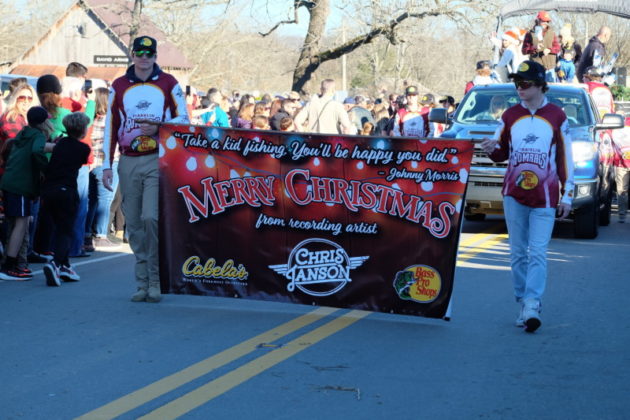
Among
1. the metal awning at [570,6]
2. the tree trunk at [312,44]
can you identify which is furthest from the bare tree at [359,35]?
the metal awning at [570,6]

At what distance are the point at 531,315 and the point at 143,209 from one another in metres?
3.26

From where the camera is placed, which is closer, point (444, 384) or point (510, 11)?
point (444, 384)

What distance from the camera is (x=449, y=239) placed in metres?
7.86

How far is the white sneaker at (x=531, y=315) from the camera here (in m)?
7.66

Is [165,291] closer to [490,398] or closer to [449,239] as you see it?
[449,239]

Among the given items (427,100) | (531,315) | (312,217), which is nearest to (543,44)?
(427,100)

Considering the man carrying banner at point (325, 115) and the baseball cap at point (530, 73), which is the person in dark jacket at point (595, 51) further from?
the baseball cap at point (530, 73)

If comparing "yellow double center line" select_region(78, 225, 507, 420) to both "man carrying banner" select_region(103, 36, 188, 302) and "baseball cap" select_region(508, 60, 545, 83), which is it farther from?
"baseball cap" select_region(508, 60, 545, 83)

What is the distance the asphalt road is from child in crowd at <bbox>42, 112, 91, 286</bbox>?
1.00ft

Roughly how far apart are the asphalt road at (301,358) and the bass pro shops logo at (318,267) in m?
0.25

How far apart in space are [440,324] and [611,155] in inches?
365

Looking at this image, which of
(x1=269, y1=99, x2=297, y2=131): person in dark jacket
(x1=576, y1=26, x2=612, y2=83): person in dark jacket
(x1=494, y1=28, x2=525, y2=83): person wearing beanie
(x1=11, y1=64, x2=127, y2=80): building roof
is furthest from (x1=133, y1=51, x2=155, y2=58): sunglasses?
(x1=11, y1=64, x2=127, y2=80): building roof

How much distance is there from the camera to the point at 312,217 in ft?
26.7

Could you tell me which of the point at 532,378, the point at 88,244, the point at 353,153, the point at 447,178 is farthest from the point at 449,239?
Result: the point at 88,244
